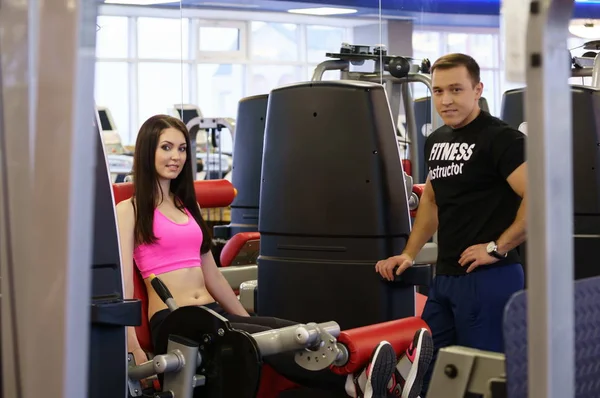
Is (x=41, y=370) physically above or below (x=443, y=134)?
below

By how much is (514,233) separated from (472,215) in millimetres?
182

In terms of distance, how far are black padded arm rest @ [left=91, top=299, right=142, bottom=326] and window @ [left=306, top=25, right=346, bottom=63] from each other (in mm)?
9569

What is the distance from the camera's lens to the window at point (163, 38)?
7508 millimetres

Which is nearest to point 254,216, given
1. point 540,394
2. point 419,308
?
point 419,308

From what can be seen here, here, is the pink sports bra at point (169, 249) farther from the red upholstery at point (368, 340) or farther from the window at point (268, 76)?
the window at point (268, 76)

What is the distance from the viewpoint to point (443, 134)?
125 inches

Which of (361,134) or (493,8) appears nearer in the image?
(361,134)

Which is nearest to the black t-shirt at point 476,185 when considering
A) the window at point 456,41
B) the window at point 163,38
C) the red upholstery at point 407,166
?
the red upholstery at point 407,166

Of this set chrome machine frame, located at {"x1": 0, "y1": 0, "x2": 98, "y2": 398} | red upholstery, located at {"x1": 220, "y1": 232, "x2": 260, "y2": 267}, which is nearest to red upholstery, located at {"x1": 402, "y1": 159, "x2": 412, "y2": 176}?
red upholstery, located at {"x1": 220, "y1": 232, "x2": 260, "y2": 267}

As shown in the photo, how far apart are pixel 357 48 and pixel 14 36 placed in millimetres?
5366

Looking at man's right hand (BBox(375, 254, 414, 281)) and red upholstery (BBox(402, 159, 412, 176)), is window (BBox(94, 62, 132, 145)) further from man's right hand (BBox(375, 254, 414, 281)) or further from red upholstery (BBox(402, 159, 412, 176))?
man's right hand (BBox(375, 254, 414, 281))

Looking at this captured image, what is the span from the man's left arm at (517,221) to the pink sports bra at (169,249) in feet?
3.49

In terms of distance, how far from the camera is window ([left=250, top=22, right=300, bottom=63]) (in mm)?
10617

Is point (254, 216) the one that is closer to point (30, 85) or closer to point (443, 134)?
point (443, 134)
